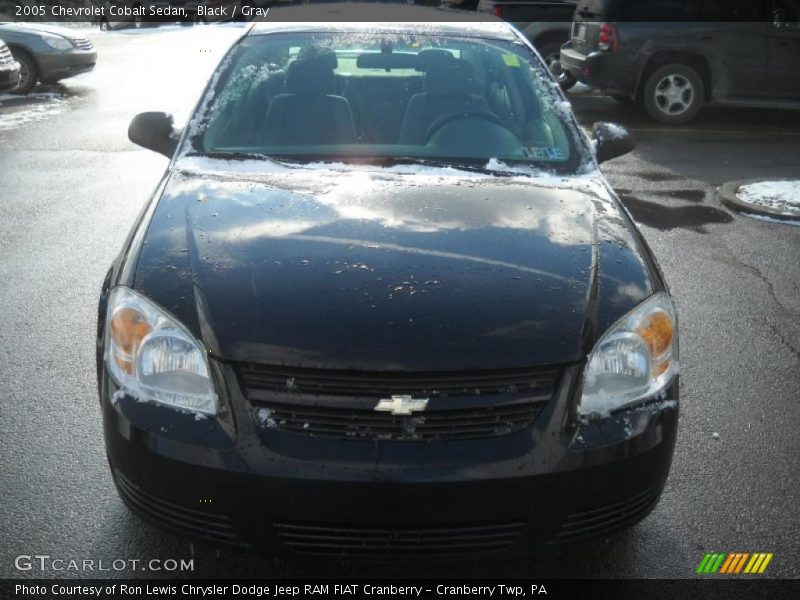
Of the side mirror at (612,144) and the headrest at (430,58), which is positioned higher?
the headrest at (430,58)

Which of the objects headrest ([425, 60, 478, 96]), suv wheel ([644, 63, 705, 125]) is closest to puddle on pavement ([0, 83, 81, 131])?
suv wheel ([644, 63, 705, 125])

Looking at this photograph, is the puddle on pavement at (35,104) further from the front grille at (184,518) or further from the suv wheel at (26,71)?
the front grille at (184,518)

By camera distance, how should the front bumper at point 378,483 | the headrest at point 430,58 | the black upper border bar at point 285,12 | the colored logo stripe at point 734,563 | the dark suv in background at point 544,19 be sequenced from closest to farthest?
the front bumper at point 378,483
the colored logo stripe at point 734,563
the headrest at point 430,58
the black upper border bar at point 285,12
the dark suv in background at point 544,19

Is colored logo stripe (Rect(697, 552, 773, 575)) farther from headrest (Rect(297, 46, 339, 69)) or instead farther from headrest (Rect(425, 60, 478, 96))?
headrest (Rect(297, 46, 339, 69))

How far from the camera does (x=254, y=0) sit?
34.1 metres

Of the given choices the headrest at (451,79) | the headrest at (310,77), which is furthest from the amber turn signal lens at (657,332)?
the headrest at (310,77)

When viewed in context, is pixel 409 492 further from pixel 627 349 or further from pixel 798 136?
pixel 798 136

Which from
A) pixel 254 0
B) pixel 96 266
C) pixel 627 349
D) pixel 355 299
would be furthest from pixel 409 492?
A: pixel 254 0

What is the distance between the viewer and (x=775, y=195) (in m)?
8.06

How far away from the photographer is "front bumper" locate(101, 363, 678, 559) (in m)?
2.41

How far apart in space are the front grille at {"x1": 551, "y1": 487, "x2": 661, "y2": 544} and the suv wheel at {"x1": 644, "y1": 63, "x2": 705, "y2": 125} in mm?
10179

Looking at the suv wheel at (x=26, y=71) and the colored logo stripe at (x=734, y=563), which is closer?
the colored logo stripe at (x=734, y=563)

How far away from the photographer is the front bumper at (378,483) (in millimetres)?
2406

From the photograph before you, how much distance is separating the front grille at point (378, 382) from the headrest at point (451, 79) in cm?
218
